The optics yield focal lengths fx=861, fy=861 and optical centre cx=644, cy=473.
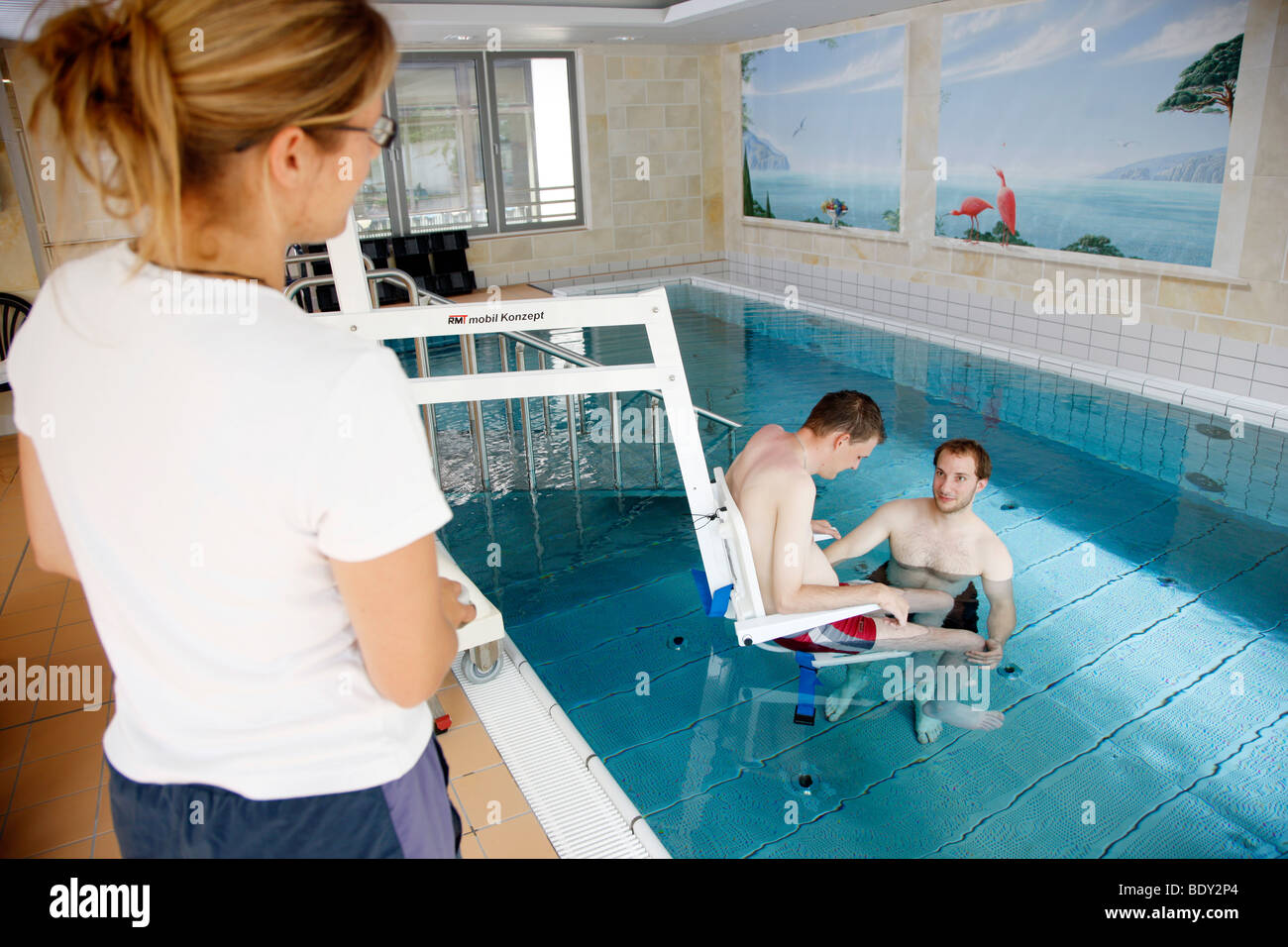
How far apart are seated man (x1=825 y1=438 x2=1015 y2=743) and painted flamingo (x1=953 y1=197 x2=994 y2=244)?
15.4ft

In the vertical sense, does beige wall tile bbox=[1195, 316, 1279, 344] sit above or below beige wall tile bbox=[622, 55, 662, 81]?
below

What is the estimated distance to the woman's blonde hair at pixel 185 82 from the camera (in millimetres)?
533

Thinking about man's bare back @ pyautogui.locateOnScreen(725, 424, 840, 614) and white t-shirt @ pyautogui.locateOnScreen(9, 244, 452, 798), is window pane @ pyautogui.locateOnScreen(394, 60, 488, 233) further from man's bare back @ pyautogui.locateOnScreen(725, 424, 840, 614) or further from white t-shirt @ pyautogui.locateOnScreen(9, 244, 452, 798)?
white t-shirt @ pyautogui.locateOnScreen(9, 244, 452, 798)

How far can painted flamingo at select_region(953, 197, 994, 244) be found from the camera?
22.8 feet

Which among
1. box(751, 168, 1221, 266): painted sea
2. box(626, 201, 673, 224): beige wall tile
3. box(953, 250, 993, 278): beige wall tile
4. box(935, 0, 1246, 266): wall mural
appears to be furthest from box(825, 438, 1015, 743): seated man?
box(626, 201, 673, 224): beige wall tile

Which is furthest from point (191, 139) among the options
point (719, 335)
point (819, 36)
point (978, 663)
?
point (819, 36)

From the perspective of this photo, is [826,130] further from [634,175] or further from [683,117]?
[634,175]

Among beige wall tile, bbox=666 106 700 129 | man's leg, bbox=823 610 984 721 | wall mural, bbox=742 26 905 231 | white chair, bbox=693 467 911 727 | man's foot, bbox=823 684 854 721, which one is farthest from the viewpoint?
beige wall tile, bbox=666 106 700 129

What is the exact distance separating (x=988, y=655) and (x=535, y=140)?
8.70 m

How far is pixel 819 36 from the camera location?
8.49m

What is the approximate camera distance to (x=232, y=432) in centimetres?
56

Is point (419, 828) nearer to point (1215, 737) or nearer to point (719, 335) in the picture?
point (1215, 737)

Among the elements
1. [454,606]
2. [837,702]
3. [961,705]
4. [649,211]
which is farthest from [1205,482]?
[649,211]

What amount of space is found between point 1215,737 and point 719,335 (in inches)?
226
